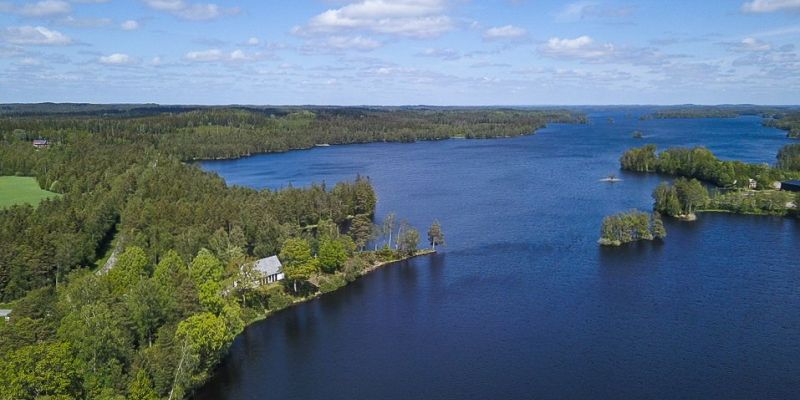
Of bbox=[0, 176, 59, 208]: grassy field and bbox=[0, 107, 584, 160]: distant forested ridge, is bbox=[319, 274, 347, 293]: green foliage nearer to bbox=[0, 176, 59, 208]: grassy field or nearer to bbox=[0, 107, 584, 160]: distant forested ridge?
bbox=[0, 176, 59, 208]: grassy field

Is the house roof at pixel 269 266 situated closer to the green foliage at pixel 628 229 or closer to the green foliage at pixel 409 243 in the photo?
the green foliage at pixel 409 243

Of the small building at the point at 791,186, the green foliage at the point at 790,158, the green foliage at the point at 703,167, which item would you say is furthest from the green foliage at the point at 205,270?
the green foliage at the point at 790,158

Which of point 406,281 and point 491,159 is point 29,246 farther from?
point 491,159

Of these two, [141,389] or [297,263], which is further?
[297,263]

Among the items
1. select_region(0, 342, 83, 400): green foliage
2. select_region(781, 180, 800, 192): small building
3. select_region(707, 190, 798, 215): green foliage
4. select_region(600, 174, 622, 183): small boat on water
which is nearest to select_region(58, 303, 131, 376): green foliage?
select_region(0, 342, 83, 400): green foliage

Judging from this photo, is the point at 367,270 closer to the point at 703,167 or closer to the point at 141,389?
the point at 141,389

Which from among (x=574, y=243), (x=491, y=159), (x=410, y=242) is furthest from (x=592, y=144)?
(x=410, y=242)

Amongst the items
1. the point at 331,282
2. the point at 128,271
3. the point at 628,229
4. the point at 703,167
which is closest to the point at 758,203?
the point at 703,167
